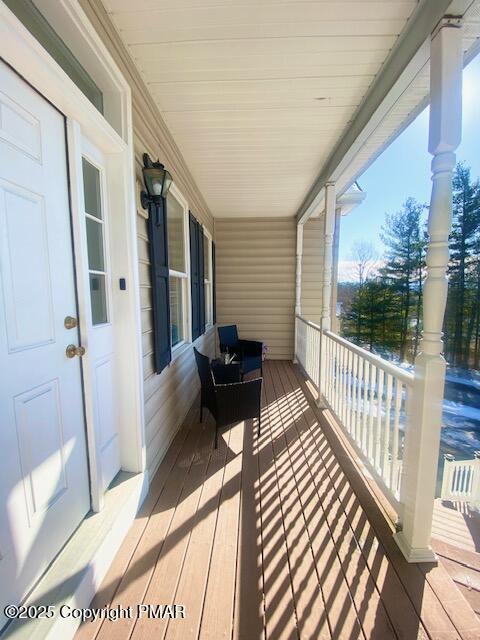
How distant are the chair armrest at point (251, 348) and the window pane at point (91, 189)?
10.7 feet

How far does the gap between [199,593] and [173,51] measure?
2.82 m

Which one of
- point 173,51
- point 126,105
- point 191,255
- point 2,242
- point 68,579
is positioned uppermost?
point 173,51

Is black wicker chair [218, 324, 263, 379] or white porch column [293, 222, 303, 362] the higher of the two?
white porch column [293, 222, 303, 362]

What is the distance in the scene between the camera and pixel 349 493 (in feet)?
5.84

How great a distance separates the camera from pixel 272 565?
1.30 meters

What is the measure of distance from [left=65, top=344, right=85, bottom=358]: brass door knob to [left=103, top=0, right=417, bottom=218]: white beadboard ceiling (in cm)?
165

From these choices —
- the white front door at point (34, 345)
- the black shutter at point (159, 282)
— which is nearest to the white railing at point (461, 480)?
the black shutter at point (159, 282)

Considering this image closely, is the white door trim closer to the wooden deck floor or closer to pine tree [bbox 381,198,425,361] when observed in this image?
the wooden deck floor

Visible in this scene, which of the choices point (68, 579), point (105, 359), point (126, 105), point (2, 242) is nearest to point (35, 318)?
point (2, 242)

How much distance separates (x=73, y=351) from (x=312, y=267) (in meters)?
4.79

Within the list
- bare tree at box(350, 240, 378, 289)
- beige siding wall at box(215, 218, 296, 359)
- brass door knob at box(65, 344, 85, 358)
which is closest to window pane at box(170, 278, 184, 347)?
brass door knob at box(65, 344, 85, 358)

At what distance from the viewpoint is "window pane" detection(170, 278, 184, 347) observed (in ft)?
9.43

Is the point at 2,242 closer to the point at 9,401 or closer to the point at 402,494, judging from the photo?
the point at 9,401

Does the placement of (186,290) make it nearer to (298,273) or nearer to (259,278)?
(259,278)
